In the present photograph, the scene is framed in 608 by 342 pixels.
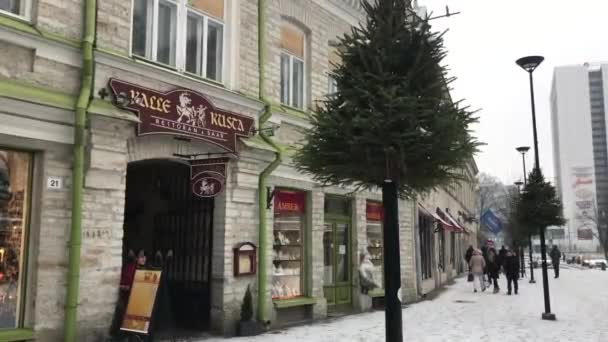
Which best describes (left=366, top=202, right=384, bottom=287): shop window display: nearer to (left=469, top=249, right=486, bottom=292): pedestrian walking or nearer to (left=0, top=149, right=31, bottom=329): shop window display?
(left=469, top=249, right=486, bottom=292): pedestrian walking

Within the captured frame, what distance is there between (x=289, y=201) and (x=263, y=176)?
137 centimetres

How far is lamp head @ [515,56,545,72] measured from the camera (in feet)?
45.3

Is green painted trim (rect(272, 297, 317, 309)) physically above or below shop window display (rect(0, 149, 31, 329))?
below

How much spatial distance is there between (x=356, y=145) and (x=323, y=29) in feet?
28.1

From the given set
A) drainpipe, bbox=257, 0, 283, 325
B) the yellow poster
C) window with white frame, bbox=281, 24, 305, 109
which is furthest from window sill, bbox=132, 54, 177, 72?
window with white frame, bbox=281, 24, 305, 109

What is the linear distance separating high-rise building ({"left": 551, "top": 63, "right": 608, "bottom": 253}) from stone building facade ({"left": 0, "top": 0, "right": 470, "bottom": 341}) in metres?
112

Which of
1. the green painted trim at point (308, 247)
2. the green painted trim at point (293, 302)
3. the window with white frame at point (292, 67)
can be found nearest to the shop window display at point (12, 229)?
the green painted trim at point (293, 302)

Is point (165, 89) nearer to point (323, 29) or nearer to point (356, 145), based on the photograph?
point (356, 145)

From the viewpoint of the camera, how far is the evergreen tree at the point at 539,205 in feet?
55.7

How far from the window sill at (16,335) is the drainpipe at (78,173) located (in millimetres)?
449

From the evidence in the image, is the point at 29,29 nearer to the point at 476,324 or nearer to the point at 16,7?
the point at 16,7

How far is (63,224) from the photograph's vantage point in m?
7.85

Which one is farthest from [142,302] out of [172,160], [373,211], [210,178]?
[373,211]

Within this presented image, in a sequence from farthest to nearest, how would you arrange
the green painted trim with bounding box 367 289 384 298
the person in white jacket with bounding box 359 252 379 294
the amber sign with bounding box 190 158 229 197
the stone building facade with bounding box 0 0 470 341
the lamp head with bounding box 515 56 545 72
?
the green painted trim with bounding box 367 289 384 298, the person in white jacket with bounding box 359 252 379 294, the lamp head with bounding box 515 56 545 72, the amber sign with bounding box 190 158 229 197, the stone building facade with bounding box 0 0 470 341
